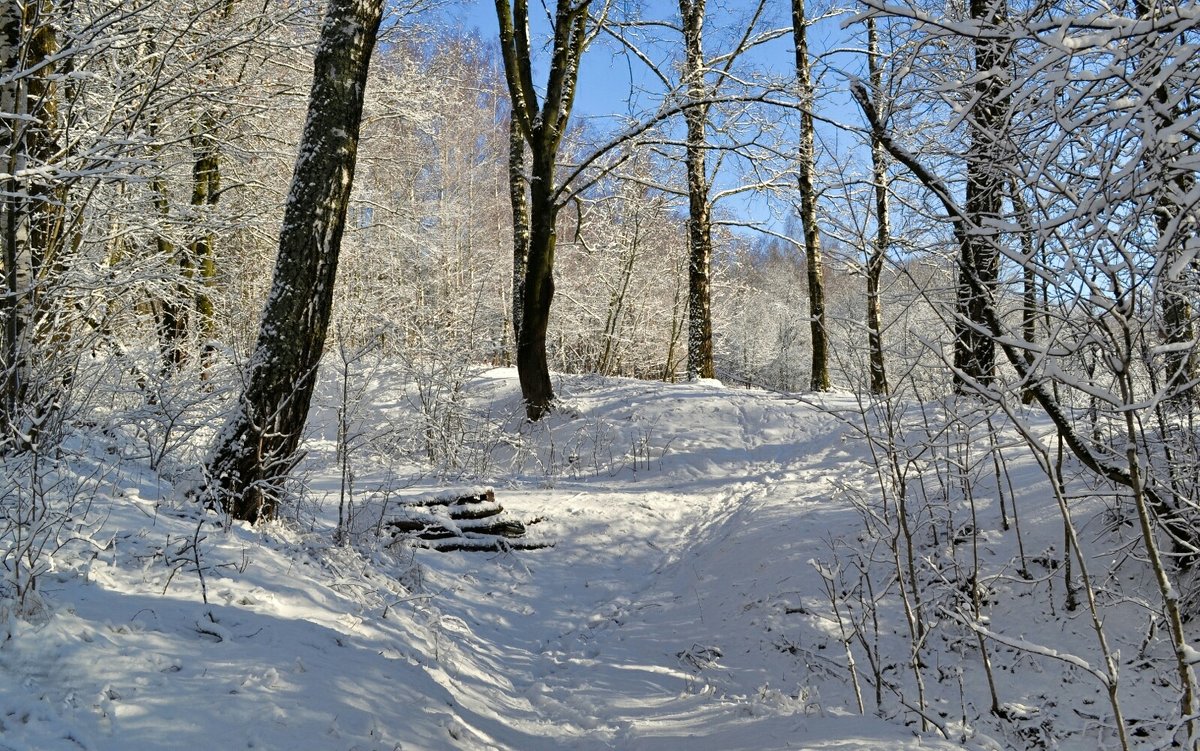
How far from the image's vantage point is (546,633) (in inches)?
206

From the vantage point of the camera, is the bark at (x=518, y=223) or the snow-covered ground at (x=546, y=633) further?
the bark at (x=518, y=223)

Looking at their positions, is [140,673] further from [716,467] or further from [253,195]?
[253,195]

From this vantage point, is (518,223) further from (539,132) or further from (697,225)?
(697,225)

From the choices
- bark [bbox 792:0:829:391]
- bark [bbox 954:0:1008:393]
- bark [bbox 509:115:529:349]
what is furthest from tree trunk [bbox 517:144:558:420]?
bark [bbox 954:0:1008:393]

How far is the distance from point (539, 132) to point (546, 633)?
741 centimetres

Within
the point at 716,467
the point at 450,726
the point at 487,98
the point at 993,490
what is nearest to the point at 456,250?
the point at 487,98

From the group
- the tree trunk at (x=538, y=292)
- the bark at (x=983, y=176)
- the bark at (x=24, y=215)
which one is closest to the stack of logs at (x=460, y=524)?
the bark at (x=24, y=215)

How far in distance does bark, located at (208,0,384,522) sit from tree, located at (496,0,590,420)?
16.9 feet

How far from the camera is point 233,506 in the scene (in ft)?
14.4

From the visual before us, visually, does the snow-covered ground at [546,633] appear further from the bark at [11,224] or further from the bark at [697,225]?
the bark at [697,225]

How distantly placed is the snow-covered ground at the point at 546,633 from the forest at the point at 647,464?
3cm

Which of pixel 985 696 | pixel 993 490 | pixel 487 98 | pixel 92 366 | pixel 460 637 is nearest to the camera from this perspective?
pixel 985 696

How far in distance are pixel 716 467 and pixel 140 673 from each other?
24.1 feet

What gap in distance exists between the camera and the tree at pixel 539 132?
10.1 metres
